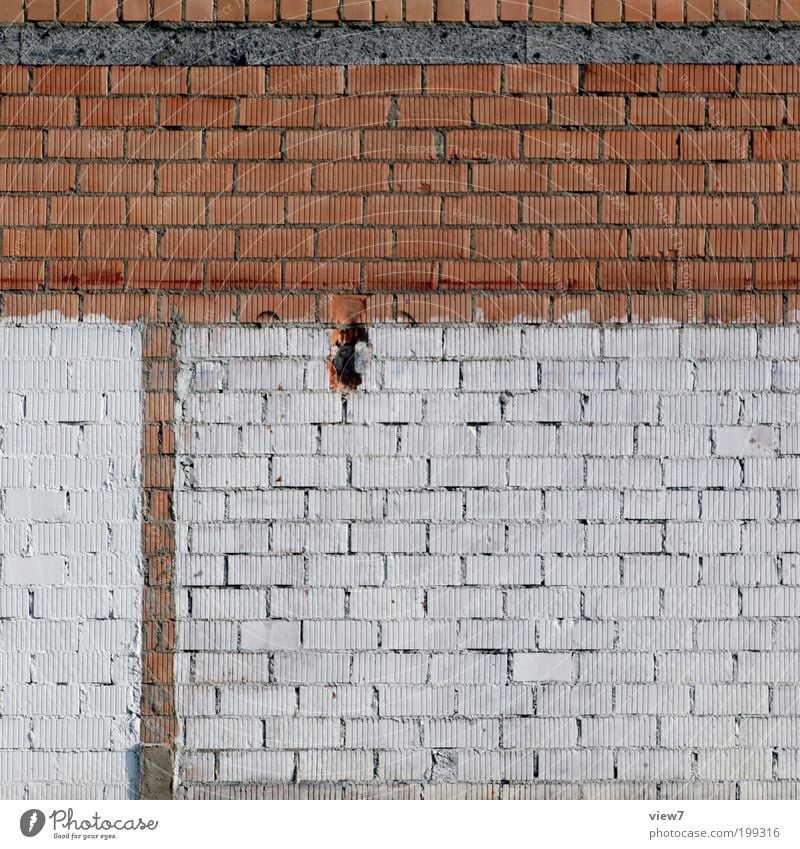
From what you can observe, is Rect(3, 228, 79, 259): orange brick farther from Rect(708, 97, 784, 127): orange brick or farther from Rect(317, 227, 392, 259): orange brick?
Rect(708, 97, 784, 127): orange brick

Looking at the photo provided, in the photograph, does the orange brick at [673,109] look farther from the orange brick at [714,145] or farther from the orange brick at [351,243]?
the orange brick at [351,243]

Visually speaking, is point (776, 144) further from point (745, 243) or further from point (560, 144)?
point (560, 144)

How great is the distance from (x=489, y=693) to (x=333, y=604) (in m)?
0.69

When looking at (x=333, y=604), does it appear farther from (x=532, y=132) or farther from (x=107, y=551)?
(x=532, y=132)

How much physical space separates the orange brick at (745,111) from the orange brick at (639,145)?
177 millimetres

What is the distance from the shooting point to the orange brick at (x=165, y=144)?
11.1ft

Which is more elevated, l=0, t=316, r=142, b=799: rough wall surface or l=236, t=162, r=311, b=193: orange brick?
l=236, t=162, r=311, b=193: orange brick

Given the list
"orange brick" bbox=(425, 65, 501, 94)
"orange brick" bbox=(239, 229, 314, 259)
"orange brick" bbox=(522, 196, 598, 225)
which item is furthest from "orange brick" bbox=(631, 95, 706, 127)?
"orange brick" bbox=(239, 229, 314, 259)

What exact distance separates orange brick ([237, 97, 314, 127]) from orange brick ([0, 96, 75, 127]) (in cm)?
67

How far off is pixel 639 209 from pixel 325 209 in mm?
1208

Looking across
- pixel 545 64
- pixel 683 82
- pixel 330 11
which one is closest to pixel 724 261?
pixel 683 82

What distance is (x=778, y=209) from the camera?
3.38m

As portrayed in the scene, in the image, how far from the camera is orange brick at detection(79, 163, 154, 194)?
11.1 feet

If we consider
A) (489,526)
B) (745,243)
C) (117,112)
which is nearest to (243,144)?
(117,112)
